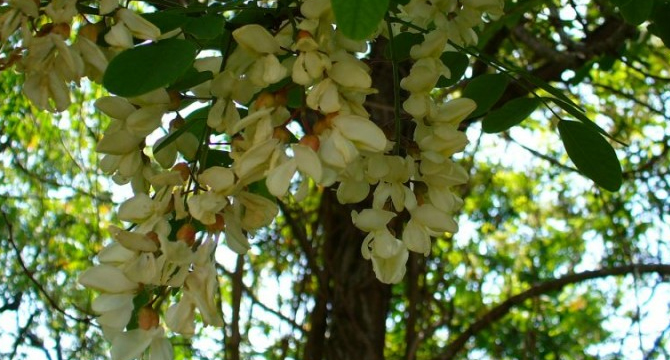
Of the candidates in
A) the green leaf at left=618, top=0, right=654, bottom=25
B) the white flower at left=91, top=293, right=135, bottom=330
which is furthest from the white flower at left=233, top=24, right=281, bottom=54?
the green leaf at left=618, top=0, right=654, bottom=25

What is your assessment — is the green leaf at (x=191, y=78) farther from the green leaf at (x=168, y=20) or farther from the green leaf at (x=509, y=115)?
the green leaf at (x=509, y=115)

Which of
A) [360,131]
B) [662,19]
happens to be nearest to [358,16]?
[360,131]

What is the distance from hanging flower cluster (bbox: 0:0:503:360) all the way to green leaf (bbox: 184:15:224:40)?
0.09 ft

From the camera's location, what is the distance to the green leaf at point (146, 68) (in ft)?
2.35

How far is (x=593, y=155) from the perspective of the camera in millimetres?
970

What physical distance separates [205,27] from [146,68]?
0.26 feet

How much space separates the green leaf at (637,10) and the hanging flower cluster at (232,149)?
0.92 feet

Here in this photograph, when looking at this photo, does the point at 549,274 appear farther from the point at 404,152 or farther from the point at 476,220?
the point at 404,152

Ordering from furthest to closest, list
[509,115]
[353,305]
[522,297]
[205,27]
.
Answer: [522,297], [353,305], [509,115], [205,27]

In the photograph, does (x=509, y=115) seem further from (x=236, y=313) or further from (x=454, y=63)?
(x=236, y=313)

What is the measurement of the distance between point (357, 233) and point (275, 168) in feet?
4.59

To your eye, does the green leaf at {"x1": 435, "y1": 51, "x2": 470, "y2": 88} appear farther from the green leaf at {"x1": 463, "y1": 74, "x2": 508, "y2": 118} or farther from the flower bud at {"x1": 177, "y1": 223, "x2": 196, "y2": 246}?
the flower bud at {"x1": 177, "y1": 223, "x2": 196, "y2": 246}

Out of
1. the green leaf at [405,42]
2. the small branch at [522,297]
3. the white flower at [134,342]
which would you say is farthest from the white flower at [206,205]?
the small branch at [522,297]

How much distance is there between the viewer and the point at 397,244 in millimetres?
800
